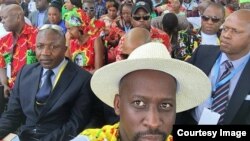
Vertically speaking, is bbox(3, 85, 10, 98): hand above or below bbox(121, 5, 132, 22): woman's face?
below

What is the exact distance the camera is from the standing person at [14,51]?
4844 millimetres

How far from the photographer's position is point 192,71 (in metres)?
1.91

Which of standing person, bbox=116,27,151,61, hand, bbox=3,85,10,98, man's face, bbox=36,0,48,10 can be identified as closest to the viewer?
standing person, bbox=116,27,151,61

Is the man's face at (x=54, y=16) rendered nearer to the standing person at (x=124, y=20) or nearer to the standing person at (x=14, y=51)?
the standing person at (x=124, y=20)

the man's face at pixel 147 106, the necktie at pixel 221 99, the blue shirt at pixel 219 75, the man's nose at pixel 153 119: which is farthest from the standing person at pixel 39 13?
the man's nose at pixel 153 119

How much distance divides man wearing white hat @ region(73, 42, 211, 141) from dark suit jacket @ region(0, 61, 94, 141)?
1.39 meters

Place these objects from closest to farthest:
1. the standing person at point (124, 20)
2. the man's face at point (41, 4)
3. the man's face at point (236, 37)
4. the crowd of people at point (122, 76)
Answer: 1. the crowd of people at point (122, 76)
2. the man's face at point (236, 37)
3. the standing person at point (124, 20)
4. the man's face at point (41, 4)

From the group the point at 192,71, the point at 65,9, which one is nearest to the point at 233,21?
the point at 192,71

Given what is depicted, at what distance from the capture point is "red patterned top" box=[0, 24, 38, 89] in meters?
4.84

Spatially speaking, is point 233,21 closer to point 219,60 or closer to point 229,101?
point 219,60

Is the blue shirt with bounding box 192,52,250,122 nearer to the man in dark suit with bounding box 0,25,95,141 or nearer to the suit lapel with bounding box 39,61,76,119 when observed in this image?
the man in dark suit with bounding box 0,25,95,141

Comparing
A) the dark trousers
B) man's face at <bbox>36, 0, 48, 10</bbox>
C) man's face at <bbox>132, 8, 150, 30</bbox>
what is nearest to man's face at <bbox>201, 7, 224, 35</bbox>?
man's face at <bbox>132, 8, 150, 30</bbox>

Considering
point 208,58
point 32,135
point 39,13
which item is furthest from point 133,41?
point 39,13

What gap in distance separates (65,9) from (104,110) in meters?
4.10
